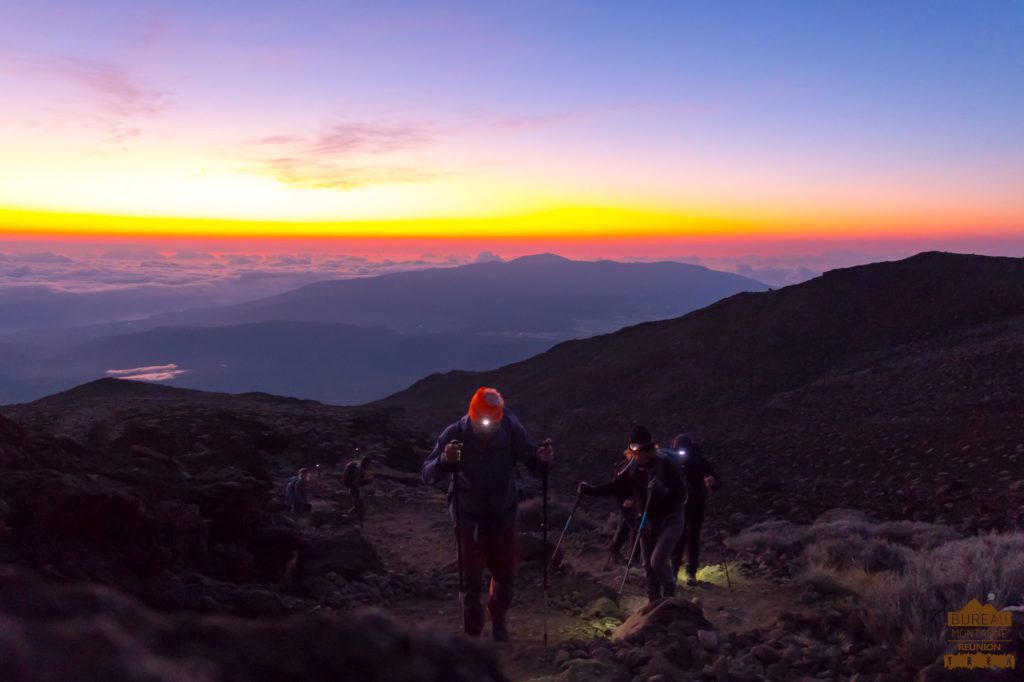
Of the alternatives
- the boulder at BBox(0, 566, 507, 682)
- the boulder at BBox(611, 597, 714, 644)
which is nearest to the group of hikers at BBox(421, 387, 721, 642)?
the boulder at BBox(611, 597, 714, 644)

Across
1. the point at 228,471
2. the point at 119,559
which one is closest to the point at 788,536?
the point at 228,471

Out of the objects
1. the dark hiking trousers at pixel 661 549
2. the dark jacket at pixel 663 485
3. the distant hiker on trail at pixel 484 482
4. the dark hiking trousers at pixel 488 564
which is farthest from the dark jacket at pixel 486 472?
the dark hiking trousers at pixel 661 549

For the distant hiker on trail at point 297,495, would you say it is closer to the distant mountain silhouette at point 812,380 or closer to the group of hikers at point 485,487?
the group of hikers at point 485,487

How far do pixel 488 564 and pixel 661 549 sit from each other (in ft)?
7.12

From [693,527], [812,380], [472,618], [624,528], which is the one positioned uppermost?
[472,618]

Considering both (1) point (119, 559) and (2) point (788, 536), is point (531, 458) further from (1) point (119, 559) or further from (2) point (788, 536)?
(2) point (788, 536)

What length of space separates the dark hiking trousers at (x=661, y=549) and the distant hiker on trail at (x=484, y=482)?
1918mm

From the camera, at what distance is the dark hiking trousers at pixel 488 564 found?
6.07 meters

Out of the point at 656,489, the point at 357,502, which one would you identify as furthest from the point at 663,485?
the point at 357,502

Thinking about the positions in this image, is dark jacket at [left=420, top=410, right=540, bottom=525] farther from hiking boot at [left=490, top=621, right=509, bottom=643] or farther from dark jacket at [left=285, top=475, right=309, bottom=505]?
dark jacket at [left=285, top=475, right=309, bottom=505]

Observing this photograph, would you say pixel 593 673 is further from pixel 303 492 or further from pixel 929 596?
pixel 303 492

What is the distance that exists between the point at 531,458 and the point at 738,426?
66.3 ft

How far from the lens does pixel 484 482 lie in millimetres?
6004

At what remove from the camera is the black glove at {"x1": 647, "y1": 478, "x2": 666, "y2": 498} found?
7297mm
